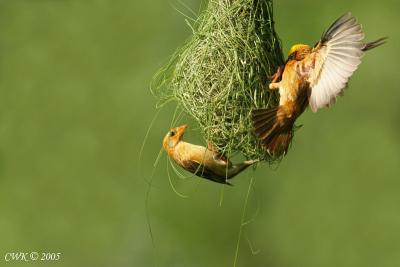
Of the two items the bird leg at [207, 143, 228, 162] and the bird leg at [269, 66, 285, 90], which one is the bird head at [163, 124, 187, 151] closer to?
the bird leg at [207, 143, 228, 162]

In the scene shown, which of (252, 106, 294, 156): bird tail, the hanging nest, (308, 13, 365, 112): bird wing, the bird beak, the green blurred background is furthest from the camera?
the green blurred background

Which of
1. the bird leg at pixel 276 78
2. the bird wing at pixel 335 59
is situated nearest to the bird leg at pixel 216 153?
the bird leg at pixel 276 78

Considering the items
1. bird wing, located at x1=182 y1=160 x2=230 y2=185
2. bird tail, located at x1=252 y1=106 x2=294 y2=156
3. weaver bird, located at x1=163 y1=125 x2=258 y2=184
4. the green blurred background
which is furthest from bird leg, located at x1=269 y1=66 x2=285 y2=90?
the green blurred background

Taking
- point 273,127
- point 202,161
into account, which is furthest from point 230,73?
point 202,161

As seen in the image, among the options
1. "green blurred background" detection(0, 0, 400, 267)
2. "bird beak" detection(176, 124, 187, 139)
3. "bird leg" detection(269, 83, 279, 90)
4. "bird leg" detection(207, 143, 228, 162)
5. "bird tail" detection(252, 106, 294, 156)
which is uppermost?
"bird leg" detection(269, 83, 279, 90)

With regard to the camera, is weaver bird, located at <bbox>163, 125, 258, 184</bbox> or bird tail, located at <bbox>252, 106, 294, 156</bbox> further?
weaver bird, located at <bbox>163, 125, 258, 184</bbox>

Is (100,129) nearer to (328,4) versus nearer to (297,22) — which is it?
(297,22)

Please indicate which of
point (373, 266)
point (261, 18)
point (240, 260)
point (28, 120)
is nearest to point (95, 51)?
point (28, 120)
